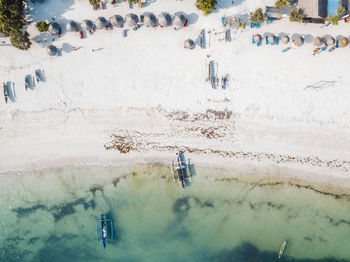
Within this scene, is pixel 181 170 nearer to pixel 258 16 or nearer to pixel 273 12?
pixel 258 16

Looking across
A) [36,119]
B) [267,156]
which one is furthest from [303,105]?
[36,119]

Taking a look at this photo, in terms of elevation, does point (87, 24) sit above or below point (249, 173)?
above

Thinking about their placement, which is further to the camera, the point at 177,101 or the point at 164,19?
the point at 177,101

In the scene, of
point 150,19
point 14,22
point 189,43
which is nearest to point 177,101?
point 189,43

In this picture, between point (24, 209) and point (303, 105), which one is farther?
point (24, 209)

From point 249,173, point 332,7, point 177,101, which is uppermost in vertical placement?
point 332,7

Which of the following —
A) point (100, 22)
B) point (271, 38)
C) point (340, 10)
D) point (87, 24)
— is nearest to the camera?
point (340, 10)

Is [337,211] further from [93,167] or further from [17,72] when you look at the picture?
[17,72]

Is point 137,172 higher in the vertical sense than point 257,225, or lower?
higher
